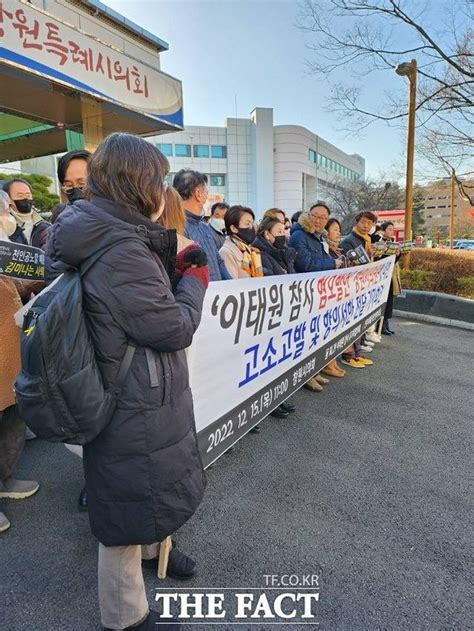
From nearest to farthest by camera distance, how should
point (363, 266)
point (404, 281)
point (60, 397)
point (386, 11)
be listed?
point (60, 397), point (363, 266), point (386, 11), point (404, 281)

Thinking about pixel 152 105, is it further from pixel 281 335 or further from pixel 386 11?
pixel 386 11

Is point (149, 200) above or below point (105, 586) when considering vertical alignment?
above

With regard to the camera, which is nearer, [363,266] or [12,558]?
[12,558]

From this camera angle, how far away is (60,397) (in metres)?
1.24

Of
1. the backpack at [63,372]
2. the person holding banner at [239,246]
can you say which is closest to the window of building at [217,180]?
the person holding banner at [239,246]

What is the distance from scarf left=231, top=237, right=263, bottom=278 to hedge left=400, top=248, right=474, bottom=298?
6.72 meters

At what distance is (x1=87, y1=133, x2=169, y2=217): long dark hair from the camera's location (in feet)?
4.26

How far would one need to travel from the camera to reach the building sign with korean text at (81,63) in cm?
414

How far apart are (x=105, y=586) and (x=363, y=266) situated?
13.8ft

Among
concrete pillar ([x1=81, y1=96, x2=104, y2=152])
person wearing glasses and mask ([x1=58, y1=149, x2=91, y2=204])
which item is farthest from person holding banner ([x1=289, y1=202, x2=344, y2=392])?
concrete pillar ([x1=81, y1=96, x2=104, y2=152])

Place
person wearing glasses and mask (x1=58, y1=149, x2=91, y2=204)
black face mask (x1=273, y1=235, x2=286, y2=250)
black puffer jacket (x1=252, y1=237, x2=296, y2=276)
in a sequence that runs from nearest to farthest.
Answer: person wearing glasses and mask (x1=58, y1=149, x2=91, y2=204), black puffer jacket (x1=252, y1=237, x2=296, y2=276), black face mask (x1=273, y1=235, x2=286, y2=250)

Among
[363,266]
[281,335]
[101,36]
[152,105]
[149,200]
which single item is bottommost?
[281,335]

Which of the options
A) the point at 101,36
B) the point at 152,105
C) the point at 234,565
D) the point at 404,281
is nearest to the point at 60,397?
the point at 234,565

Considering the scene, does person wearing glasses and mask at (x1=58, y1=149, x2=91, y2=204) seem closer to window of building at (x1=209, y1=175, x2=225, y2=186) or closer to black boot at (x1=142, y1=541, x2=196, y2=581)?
black boot at (x1=142, y1=541, x2=196, y2=581)
